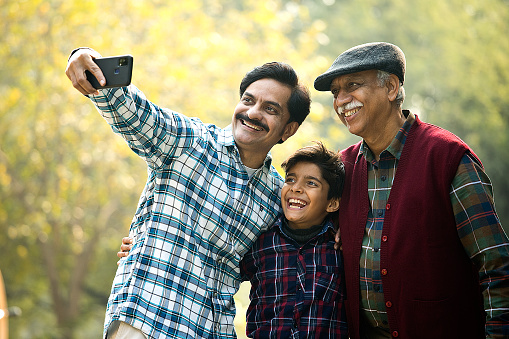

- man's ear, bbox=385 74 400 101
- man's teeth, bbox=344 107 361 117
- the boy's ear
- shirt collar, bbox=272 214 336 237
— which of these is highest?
man's ear, bbox=385 74 400 101

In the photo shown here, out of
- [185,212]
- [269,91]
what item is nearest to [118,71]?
[185,212]

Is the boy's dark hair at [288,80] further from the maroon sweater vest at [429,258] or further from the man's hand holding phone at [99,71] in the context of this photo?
the man's hand holding phone at [99,71]

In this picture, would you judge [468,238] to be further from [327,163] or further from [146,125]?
[146,125]

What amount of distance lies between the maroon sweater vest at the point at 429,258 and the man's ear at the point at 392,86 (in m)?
0.29

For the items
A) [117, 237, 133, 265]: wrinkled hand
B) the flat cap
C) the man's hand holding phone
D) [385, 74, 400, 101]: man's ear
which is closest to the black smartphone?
the man's hand holding phone

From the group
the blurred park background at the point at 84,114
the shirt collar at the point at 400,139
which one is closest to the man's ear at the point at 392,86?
the shirt collar at the point at 400,139

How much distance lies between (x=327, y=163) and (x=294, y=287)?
0.68 m

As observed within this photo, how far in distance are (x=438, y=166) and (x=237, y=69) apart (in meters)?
6.94

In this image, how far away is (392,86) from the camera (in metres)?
2.56

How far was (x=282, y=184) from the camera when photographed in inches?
119

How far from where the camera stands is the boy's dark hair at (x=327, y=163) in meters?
2.81

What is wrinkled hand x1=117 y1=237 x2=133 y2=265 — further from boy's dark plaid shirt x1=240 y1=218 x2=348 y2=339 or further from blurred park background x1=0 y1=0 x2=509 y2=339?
blurred park background x1=0 y1=0 x2=509 y2=339

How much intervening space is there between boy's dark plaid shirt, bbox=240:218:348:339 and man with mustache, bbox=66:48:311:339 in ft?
0.32

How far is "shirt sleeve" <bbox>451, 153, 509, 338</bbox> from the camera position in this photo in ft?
6.93
